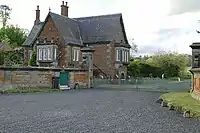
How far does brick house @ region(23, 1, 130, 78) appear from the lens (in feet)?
161

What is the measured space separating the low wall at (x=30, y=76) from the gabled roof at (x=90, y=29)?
13.5 m

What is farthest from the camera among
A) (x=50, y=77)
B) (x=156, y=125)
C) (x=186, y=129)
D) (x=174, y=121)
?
(x=50, y=77)

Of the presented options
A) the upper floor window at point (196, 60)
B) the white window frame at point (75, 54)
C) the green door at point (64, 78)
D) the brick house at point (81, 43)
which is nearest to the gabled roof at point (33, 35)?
the brick house at point (81, 43)

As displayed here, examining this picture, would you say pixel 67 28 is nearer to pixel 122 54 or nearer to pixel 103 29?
pixel 103 29

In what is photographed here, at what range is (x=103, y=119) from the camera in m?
13.0

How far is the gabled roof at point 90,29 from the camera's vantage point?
4989cm

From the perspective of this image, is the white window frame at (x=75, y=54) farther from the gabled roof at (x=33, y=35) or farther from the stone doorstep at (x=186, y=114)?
the stone doorstep at (x=186, y=114)

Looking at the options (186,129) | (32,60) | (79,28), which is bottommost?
(186,129)

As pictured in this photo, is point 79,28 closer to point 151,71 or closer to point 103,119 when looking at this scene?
point 151,71

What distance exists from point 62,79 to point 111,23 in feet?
60.5

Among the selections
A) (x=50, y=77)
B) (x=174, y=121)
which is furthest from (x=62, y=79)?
(x=174, y=121)

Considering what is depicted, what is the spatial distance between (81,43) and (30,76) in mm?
19426

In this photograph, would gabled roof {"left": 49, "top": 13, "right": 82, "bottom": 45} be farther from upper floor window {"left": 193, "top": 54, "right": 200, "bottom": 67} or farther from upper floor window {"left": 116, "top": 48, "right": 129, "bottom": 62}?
upper floor window {"left": 193, "top": 54, "right": 200, "bottom": 67}

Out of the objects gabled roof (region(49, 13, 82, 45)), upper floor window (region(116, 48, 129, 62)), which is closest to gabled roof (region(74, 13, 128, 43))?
gabled roof (region(49, 13, 82, 45))
